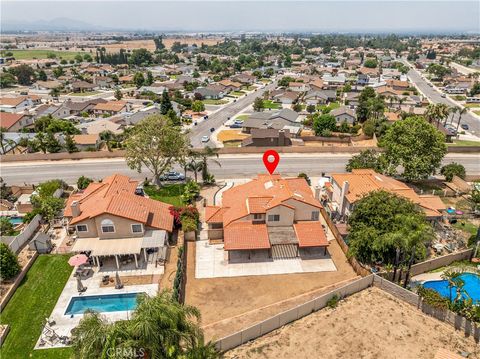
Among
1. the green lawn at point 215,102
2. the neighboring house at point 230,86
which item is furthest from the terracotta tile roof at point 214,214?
the neighboring house at point 230,86

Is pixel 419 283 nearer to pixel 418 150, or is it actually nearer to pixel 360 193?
pixel 360 193

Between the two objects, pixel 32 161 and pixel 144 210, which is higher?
pixel 144 210

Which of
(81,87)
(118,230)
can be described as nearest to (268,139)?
(118,230)

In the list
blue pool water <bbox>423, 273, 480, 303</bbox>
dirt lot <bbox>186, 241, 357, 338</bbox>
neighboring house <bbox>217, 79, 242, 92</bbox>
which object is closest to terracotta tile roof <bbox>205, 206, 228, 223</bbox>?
dirt lot <bbox>186, 241, 357, 338</bbox>

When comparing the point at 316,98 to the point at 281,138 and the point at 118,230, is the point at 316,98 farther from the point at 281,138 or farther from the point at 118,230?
the point at 118,230

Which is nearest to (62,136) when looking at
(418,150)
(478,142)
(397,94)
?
(418,150)
